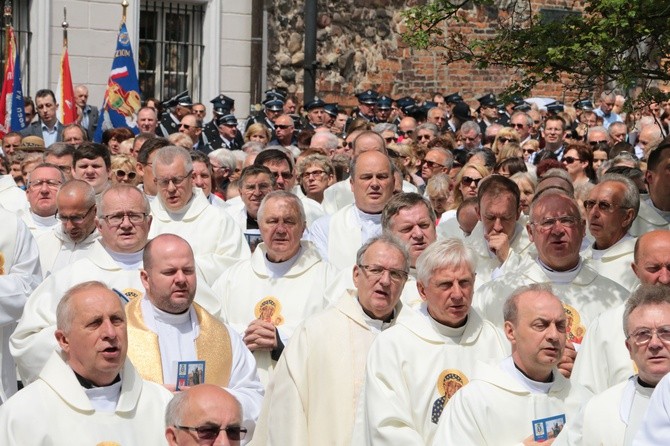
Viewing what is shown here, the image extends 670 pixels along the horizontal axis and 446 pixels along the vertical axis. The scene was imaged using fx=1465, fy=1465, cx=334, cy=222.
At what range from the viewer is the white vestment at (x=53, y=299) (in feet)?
24.1

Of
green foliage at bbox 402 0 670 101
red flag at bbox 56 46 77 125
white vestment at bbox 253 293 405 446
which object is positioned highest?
green foliage at bbox 402 0 670 101

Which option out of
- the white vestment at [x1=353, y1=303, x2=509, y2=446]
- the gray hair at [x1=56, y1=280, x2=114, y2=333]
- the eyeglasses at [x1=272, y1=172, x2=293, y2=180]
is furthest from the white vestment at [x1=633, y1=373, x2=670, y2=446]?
the eyeglasses at [x1=272, y1=172, x2=293, y2=180]

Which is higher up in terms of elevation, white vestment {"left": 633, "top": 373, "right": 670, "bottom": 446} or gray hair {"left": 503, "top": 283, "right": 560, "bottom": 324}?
gray hair {"left": 503, "top": 283, "right": 560, "bottom": 324}

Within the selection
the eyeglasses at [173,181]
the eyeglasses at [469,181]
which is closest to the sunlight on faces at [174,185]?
the eyeglasses at [173,181]

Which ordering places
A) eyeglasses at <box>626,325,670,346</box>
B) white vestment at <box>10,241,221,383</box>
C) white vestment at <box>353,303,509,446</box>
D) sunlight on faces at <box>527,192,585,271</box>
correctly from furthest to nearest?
sunlight on faces at <box>527,192,585,271</box>, white vestment at <box>10,241,221,383</box>, white vestment at <box>353,303,509,446</box>, eyeglasses at <box>626,325,670,346</box>

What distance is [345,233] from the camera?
9.73 meters

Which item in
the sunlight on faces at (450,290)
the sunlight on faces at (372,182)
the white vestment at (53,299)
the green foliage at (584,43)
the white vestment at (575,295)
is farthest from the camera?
the sunlight on faces at (372,182)

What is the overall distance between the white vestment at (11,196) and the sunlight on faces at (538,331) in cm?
596

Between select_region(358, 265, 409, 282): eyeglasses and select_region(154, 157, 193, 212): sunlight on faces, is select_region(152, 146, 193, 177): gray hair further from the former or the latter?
select_region(358, 265, 409, 282): eyeglasses

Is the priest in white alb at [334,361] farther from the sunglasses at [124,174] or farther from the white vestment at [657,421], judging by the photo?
the sunglasses at [124,174]

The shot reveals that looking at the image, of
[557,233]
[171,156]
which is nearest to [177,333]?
[557,233]

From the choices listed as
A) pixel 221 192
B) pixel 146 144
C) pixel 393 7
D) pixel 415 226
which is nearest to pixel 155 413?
pixel 415 226

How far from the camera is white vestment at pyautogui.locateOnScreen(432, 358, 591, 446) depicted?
242 inches

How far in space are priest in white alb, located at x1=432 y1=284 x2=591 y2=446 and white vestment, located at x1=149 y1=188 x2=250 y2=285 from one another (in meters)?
3.59
